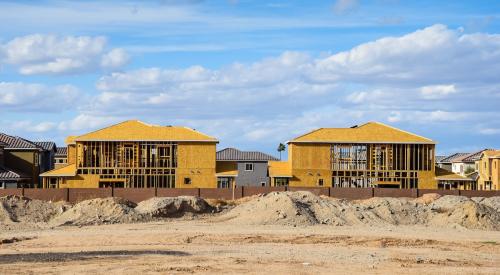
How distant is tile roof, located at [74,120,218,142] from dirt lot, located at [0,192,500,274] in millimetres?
24977

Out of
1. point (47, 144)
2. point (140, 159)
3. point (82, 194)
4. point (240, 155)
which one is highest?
point (47, 144)

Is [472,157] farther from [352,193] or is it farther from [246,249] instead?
[246,249]

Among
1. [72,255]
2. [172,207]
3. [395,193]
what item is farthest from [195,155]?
[72,255]

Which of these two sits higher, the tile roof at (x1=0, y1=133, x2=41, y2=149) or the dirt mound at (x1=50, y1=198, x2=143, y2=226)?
the tile roof at (x1=0, y1=133, x2=41, y2=149)

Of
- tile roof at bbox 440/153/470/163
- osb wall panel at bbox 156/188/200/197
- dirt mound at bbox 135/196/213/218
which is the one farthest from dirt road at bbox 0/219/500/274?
tile roof at bbox 440/153/470/163

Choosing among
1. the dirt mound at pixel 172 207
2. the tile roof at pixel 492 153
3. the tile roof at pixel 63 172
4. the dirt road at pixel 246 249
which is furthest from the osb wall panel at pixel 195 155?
the dirt road at pixel 246 249

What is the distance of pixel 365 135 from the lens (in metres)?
87.6

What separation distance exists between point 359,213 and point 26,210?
20531mm

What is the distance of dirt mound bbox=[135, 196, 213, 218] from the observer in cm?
5426

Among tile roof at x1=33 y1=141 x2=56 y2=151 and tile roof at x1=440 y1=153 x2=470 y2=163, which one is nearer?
tile roof at x1=33 y1=141 x2=56 y2=151

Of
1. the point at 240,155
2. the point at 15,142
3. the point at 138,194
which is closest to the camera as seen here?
the point at 138,194

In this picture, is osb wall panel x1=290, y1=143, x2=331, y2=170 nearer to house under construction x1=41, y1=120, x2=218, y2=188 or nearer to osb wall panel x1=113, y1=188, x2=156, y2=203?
house under construction x1=41, y1=120, x2=218, y2=188

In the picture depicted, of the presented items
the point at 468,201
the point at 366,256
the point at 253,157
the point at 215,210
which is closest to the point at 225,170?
the point at 253,157

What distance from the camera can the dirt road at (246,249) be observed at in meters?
29.4
